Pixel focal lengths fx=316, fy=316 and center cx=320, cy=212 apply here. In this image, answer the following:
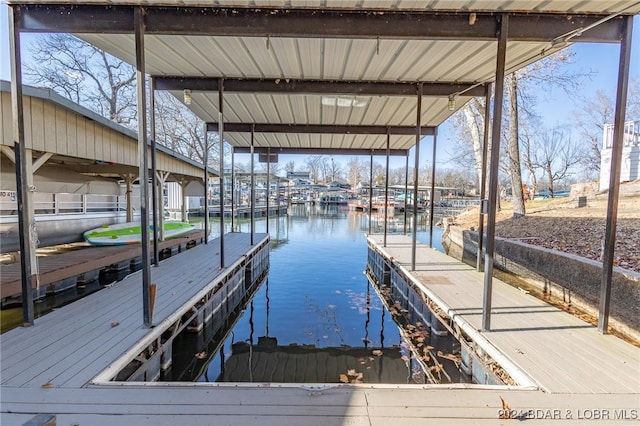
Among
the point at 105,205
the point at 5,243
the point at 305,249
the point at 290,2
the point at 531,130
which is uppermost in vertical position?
the point at 531,130

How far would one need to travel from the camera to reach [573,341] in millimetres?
2994

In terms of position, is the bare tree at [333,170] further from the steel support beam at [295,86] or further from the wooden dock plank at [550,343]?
the wooden dock plank at [550,343]

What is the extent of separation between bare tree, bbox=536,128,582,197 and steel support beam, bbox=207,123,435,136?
77.8ft

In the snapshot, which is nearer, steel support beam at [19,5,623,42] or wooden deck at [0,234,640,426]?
wooden deck at [0,234,640,426]

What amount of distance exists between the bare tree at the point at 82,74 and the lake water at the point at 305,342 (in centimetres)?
1918

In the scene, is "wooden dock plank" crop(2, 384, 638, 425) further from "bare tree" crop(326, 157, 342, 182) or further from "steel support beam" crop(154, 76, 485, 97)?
"bare tree" crop(326, 157, 342, 182)

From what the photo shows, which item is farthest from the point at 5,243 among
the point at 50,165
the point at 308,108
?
the point at 308,108

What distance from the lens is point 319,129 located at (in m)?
8.14

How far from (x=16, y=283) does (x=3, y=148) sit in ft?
6.44

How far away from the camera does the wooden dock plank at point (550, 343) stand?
2365mm

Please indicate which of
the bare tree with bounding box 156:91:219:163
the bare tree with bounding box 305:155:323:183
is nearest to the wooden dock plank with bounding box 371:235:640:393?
the bare tree with bounding box 156:91:219:163

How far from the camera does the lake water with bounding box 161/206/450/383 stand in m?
3.55

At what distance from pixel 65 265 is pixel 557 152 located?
3360 cm

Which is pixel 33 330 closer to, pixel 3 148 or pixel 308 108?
pixel 3 148
